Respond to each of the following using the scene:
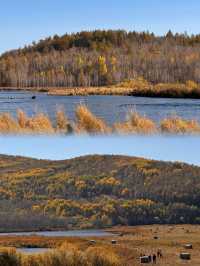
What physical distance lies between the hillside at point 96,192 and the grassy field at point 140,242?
157 centimetres

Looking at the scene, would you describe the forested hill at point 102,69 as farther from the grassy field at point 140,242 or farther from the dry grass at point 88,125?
the dry grass at point 88,125

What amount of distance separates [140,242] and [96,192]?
15066mm

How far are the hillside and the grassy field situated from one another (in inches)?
61.7

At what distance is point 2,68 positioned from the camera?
4872cm

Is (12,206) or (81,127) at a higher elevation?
(81,127)

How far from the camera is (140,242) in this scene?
32188mm

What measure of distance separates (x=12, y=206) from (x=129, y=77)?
1488 centimetres

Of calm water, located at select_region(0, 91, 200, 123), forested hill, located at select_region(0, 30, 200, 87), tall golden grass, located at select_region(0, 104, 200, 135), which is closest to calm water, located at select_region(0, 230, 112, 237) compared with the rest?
forested hill, located at select_region(0, 30, 200, 87)

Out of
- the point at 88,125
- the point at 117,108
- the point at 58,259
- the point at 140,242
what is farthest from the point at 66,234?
the point at 88,125

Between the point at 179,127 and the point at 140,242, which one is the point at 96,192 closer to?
the point at 140,242

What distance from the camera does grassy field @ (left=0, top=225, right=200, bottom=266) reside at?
2448cm

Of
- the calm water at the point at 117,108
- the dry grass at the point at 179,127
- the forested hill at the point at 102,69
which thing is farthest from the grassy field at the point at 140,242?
the dry grass at the point at 179,127

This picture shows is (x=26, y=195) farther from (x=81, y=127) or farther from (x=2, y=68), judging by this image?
(x=81, y=127)

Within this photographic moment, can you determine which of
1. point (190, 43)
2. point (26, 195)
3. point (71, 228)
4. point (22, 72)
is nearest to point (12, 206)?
point (26, 195)
